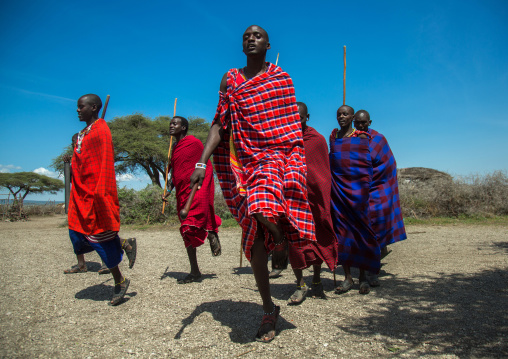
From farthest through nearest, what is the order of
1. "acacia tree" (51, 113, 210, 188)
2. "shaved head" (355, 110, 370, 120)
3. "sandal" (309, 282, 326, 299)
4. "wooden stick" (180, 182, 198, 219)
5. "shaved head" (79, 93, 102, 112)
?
"acacia tree" (51, 113, 210, 188)
"shaved head" (355, 110, 370, 120)
"shaved head" (79, 93, 102, 112)
"sandal" (309, 282, 326, 299)
"wooden stick" (180, 182, 198, 219)

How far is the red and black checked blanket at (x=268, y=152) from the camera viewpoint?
8.79 ft

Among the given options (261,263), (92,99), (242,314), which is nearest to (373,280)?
(242,314)

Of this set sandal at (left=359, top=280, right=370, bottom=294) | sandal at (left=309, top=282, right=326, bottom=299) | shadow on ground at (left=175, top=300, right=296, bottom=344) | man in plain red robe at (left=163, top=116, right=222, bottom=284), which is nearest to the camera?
shadow on ground at (left=175, top=300, right=296, bottom=344)

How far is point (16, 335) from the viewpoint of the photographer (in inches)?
119

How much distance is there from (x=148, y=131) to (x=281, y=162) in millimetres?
27883

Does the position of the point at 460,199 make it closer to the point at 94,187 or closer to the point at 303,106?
the point at 303,106

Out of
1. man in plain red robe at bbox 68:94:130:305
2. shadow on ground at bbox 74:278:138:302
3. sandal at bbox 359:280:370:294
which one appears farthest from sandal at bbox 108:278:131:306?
sandal at bbox 359:280:370:294

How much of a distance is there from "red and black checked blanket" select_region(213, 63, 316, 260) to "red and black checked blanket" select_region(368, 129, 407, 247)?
2.36 meters

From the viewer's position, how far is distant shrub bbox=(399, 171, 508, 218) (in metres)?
12.9

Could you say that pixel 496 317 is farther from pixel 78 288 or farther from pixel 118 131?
pixel 118 131

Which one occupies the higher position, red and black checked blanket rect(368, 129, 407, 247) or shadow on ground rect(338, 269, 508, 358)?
red and black checked blanket rect(368, 129, 407, 247)

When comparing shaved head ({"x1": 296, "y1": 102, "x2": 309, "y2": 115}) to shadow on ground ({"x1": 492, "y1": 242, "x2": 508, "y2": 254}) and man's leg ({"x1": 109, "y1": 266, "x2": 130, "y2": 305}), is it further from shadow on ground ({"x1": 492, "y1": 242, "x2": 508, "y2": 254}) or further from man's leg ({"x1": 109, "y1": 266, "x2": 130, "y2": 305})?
shadow on ground ({"x1": 492, "y1": 242, "x2": 508, "y2": 254})

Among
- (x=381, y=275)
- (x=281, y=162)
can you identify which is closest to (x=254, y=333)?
(x=281, y=162)

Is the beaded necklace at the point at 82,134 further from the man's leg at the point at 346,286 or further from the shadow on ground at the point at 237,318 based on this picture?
the man's leg at the point at 346,286
